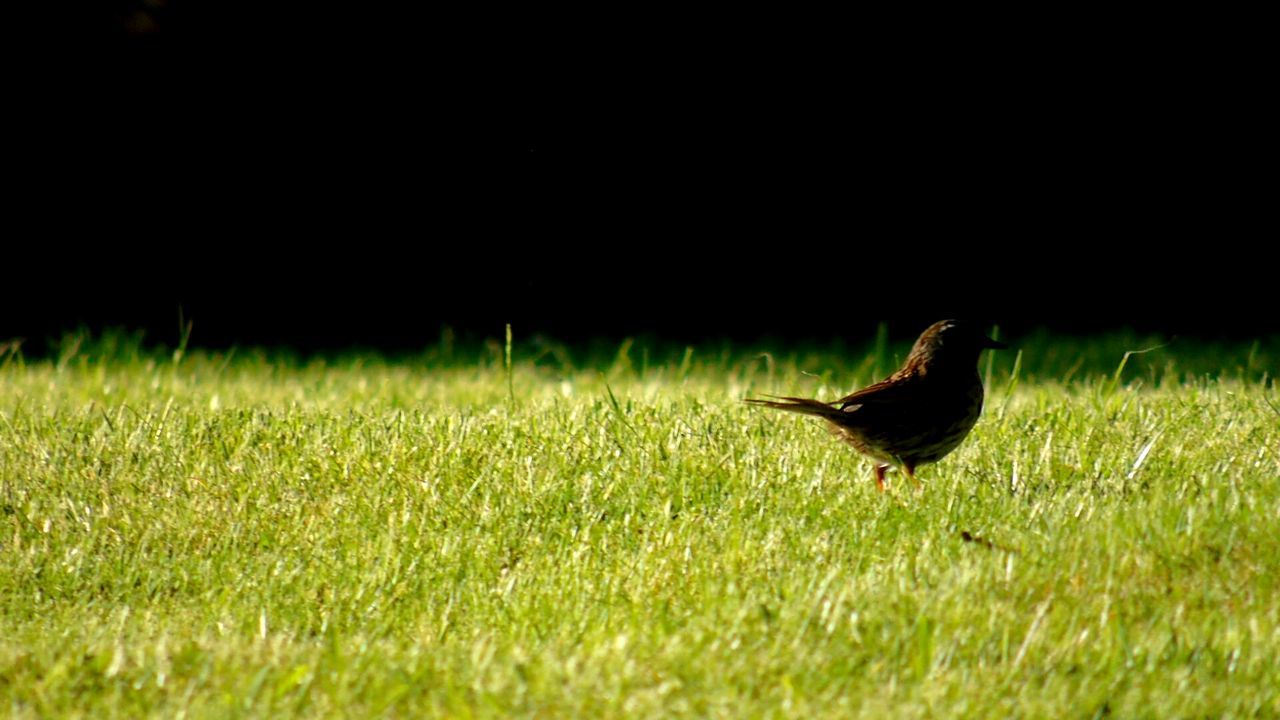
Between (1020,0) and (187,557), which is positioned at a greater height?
(1020,0)

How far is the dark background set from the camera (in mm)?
9359

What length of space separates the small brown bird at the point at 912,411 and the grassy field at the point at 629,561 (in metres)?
0.15

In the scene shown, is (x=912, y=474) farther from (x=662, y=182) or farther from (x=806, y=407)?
(x=662, y=182)

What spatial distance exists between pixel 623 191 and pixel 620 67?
2.80 feet

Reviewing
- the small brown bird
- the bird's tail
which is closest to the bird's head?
the small brown bird

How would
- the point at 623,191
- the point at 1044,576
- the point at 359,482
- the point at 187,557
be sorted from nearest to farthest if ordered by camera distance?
A: the point at 1044,576 < the point at 187,557 < the point at 359,482 < the point at 623,191

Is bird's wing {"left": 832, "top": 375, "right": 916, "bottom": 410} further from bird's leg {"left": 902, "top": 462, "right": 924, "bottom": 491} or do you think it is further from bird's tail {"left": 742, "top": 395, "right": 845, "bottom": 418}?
bird's leg {"left": 902, "top": 462, "right": 924, "bottom": 491}

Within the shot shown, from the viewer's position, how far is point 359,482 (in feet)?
14.5

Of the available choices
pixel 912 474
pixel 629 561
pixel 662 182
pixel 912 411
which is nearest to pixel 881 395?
pixel 912 411

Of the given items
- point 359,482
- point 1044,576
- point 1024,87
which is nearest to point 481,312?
point 1024,87

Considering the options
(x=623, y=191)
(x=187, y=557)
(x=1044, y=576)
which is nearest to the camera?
(x=1044, y=576)

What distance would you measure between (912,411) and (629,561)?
1.01m

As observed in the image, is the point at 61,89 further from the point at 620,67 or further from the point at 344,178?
the point at 620,67

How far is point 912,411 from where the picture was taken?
13.6ft
